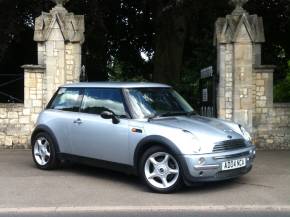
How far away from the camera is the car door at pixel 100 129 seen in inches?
353

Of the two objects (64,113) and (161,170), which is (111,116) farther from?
(64,113)

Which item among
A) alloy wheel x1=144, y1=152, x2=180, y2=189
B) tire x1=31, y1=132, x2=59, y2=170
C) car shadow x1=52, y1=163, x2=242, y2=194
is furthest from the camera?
tire x1=31, y1=132, x2=59, y2=170

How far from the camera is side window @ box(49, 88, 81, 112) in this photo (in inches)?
398

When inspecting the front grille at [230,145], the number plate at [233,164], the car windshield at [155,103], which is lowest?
the number plate at [233,164]

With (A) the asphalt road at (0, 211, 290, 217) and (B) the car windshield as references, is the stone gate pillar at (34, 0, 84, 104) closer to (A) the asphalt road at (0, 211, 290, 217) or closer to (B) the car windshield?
(B) the car windshield

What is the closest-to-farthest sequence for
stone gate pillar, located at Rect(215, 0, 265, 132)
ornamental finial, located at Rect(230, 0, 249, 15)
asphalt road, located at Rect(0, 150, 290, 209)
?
asphalt road, located at Rect(0, 150, 290, 209) < stone gate pillar, located at Rect(215, 0, 265, 132) < ornamental finial, located at Rect(230, 0, 249, 15)

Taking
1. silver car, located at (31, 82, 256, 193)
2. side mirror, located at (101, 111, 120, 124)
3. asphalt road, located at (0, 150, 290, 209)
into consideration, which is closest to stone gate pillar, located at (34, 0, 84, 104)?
silver car, located at (31, 82, 256, 193)

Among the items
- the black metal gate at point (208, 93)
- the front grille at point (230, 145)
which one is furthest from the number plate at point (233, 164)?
the black metal gate at point (208, 93)

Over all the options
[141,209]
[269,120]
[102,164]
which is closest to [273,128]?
[269,120]

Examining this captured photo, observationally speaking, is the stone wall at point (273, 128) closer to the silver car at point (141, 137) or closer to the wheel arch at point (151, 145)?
the silver car at point (141, 137)

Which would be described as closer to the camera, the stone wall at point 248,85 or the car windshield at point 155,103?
the car windshield at point 155,103

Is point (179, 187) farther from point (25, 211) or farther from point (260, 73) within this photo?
point (260, 73)

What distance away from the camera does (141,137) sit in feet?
28.3

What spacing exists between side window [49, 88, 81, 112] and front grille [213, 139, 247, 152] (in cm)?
292
